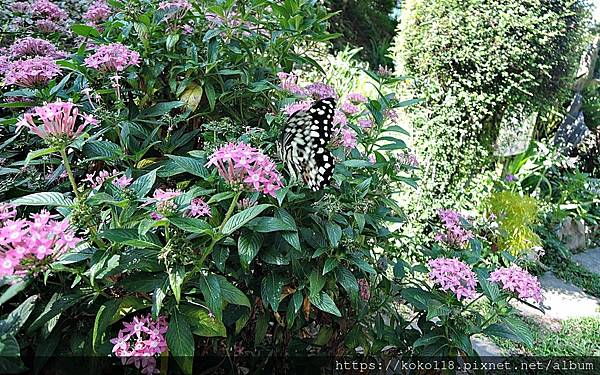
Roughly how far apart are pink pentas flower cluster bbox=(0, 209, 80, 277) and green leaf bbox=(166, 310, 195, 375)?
260 mm

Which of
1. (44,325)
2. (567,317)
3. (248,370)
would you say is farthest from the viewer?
(567,317)

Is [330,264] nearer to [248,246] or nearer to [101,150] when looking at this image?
[248,246]

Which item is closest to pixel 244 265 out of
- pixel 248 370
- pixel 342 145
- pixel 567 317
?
pixel 342 145

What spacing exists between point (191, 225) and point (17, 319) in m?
0.38

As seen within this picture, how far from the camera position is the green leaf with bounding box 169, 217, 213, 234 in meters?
0.98

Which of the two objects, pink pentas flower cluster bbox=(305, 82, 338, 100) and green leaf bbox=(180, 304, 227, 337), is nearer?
green leaf bbox=(180, 304, 227, 337)

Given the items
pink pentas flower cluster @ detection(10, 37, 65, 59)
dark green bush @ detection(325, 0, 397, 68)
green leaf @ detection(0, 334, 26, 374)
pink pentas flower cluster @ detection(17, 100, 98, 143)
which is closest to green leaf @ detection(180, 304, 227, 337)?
green leaf @ detection(0, 334, 26, 374)

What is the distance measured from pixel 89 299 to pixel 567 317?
11.3 ft

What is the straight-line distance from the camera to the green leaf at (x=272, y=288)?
117 centimetres

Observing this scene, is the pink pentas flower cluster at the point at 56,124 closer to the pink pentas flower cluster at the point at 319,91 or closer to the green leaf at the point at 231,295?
the green leaf at the point at 231,295

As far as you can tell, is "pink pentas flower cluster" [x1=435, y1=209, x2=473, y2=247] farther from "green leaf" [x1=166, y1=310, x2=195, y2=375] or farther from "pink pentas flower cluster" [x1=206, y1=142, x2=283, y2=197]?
"green leaf" [x1=166, y1=310, x2=195, y2=375]

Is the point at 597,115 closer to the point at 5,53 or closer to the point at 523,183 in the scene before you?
the point at 523,183

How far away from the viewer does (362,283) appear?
1595mm

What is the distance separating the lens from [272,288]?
1.20 meters
